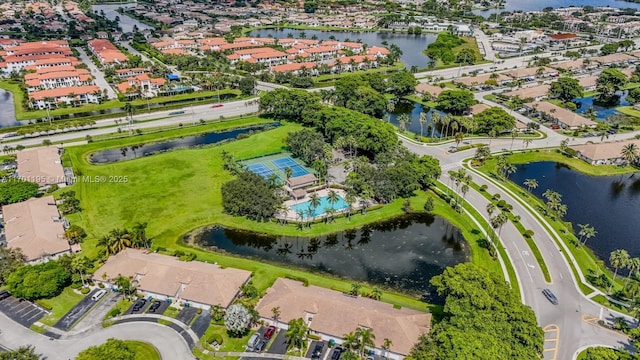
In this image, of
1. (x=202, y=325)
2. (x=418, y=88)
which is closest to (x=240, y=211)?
(x=202, y=325)

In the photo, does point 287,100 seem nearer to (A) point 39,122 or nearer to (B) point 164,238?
(B) point 164,238

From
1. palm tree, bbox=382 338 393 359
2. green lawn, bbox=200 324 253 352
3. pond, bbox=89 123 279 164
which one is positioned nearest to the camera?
palm tree, bbox=382 338 393 359

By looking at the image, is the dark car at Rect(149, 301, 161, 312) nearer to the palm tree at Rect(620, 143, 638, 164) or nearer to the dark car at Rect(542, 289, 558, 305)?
the dark car at Rect(542, 289, 558, 305)

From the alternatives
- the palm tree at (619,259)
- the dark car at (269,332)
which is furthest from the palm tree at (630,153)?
the dark car at (269,332)

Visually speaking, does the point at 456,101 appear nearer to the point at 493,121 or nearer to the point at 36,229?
the point at 493,121

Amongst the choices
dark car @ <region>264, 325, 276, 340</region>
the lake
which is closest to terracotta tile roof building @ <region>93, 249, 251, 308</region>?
dark car @ <region>264, 325, 276, 340</region>

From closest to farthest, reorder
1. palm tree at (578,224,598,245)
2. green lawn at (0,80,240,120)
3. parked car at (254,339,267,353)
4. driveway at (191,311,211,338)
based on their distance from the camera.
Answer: parked car at (254,339,267,353), driveway at (191,311,211,338), palm tree at (578,224,598,245), green lawn at (0,80,240,120)
